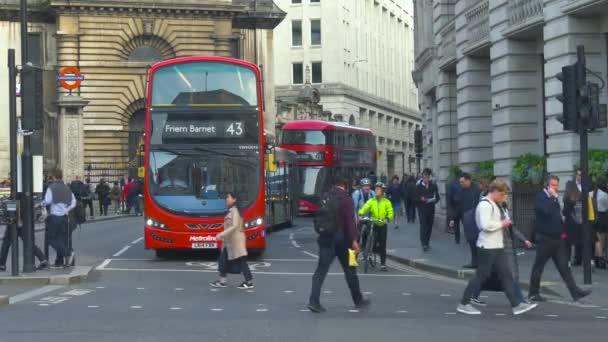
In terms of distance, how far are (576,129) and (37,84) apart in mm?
8406

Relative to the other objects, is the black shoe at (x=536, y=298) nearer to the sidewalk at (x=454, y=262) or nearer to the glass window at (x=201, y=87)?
the sidewalk at (x=454, y=262)

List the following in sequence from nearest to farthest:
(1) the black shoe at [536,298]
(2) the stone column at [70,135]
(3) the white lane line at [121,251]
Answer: (1) the black shoe at [536,298] < (3) the white lane line at [121,251] < (2) the stone column at [70,135]

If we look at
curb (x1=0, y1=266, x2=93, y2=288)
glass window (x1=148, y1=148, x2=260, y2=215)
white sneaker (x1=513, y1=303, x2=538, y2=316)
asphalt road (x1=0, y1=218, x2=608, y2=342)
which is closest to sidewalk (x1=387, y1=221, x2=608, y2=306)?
asphalt road (x1=0, y1=218, x2=608, y2=342)

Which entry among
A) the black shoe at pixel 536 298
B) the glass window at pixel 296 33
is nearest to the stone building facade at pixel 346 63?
the glass window at pixel 296 33

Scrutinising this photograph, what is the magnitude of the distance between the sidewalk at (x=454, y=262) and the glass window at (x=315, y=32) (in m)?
64.9

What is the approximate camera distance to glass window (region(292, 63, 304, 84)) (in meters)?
99.7

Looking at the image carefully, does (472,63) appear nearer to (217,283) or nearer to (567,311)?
(217,283)

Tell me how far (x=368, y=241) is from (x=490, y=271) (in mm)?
7563

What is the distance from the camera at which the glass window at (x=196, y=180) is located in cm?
2480

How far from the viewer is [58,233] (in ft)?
72.6

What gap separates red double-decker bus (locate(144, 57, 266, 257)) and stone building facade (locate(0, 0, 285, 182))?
40815mm

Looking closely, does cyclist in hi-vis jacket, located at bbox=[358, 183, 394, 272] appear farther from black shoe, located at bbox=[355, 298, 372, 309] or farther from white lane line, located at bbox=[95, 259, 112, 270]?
black shoe, located at bbox=[355, 298, 372, 309]

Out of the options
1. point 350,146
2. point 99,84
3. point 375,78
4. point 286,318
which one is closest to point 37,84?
point 286,318

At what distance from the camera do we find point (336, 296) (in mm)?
18031
